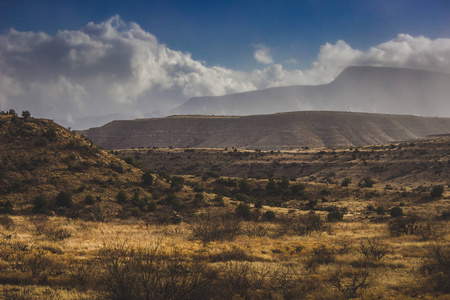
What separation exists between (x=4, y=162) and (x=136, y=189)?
13.0 metres

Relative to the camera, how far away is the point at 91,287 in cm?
821

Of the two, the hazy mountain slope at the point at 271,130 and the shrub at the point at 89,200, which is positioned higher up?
the hazy mountain slope at the point at 271,130

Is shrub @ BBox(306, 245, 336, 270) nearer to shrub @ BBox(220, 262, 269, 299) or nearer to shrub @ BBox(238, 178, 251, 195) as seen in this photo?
shrub @ BBox(220, 262, 269, 299)

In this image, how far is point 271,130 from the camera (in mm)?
144375

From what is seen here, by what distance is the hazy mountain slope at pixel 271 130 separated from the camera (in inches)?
5281

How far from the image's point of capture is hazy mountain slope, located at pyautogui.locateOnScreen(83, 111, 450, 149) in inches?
5281

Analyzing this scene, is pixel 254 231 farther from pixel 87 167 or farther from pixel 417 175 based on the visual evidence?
pixel 417 175

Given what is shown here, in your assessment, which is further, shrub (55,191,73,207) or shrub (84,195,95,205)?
shrub (84,195,95,205)

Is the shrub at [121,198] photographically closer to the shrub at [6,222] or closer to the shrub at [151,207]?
the shrub at [151,207]

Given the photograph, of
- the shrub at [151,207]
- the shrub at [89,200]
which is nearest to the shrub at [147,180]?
the shrub at [151,207]

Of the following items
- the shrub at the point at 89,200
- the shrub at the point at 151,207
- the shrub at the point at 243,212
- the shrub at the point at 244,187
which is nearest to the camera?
the shrub at the point at 89,200

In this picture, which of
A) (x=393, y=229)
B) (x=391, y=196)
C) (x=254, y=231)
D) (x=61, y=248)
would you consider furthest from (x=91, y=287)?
(x=391, y=196)

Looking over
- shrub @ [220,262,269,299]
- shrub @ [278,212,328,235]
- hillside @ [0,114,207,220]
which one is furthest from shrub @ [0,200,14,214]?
shrub @ [278,212,328,235]

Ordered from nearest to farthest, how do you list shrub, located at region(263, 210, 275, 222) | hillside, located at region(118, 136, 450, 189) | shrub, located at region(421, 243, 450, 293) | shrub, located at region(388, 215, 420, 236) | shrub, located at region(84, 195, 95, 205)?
shrub, located at region(421, 243, 450, 293)
shrub, located at region(388, 215, 420, 236)
shrub, located at region(84, 195, 95, 205)
shrub, located at region(263, 210, 275, 222)
hillside, located at region(118, 136, 450, 189)
